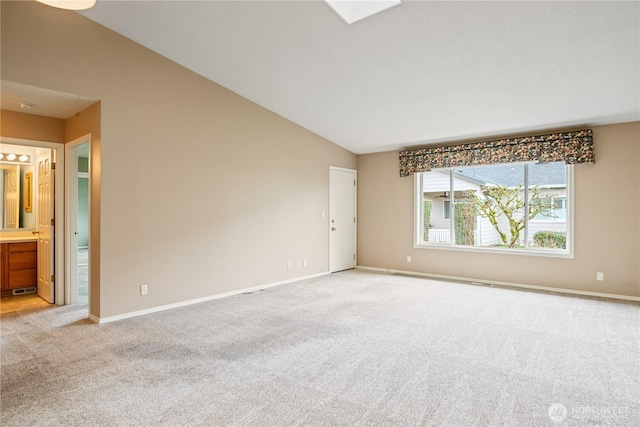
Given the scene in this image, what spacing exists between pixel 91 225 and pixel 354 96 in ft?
11.9

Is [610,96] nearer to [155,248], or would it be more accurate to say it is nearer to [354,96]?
[354,96]

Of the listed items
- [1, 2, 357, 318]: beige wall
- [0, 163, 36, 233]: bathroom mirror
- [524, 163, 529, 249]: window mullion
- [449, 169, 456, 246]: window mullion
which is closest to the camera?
[1, 2, 357, 318]: beige wall

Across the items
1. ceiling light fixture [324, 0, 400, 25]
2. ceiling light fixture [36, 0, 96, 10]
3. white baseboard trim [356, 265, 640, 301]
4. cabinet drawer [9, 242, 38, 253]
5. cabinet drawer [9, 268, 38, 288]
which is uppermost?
ceiling light fixture [324, 0, 400, 25]

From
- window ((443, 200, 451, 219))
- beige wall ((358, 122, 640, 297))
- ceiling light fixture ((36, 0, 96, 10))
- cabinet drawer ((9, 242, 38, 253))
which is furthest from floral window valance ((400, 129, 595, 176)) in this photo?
cabinet drawer ((9, 242, 38, 253))

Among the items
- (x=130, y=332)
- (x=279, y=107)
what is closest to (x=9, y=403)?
(x=130, y=332)

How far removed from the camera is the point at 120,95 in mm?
3936

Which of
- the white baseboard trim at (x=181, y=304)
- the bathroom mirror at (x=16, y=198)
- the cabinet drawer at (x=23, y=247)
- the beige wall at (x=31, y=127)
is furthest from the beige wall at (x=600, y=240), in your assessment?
the bathroom mirror at (x=16, y=198)

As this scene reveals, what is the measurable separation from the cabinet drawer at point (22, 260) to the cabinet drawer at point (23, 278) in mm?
59

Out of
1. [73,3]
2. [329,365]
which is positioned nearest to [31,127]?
[73,3]

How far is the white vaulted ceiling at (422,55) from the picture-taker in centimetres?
316

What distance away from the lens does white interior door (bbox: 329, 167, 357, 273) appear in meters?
6.88

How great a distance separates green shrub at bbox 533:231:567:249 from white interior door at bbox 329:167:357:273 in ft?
10.8

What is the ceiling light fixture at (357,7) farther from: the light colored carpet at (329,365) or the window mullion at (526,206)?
the window mullion at (526,206)

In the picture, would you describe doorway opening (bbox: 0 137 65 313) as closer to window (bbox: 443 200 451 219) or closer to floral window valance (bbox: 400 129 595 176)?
floral window valance (bbox: 400 129 595 176)
